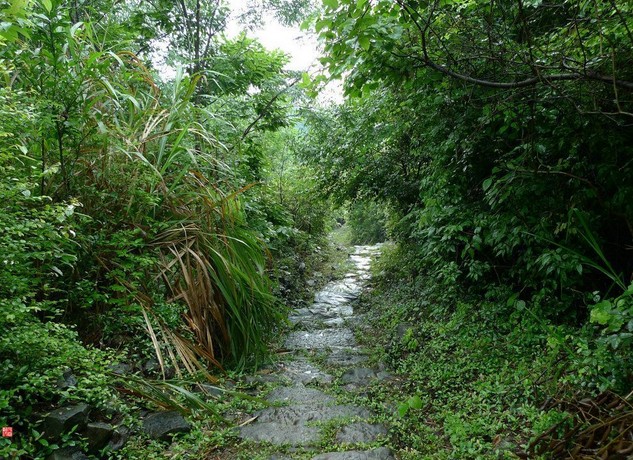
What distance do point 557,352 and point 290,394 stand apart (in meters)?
1.83

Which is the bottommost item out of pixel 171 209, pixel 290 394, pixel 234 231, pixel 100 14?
pixel 290 394

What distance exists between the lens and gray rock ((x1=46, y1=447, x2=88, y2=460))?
59.4 inches

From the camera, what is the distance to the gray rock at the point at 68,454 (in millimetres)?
1510

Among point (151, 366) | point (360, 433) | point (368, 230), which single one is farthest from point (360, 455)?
point (368, 230)

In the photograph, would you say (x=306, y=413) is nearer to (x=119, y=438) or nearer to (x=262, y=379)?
(x=262, y=379)

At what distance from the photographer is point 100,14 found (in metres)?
4.22

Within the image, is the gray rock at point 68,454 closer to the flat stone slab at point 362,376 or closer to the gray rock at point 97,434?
the gray rock at point 97,434

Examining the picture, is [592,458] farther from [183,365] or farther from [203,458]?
[183,365]

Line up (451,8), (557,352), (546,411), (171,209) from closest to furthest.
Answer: (546,411), (557,352), (451,8), (171,209)

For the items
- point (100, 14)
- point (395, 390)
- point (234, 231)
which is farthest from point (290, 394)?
point (100, 14)

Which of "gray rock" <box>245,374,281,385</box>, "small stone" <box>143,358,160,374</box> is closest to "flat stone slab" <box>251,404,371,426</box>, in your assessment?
"gray rock" <box>245,374,281,385</box>

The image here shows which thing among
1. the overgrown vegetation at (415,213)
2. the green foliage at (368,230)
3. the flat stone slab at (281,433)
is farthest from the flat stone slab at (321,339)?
the green foliage at (368,230)

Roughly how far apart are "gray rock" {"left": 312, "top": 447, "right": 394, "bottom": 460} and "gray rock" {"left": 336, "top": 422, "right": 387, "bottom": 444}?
0.16 meters

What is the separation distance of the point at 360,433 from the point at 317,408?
450 mm
